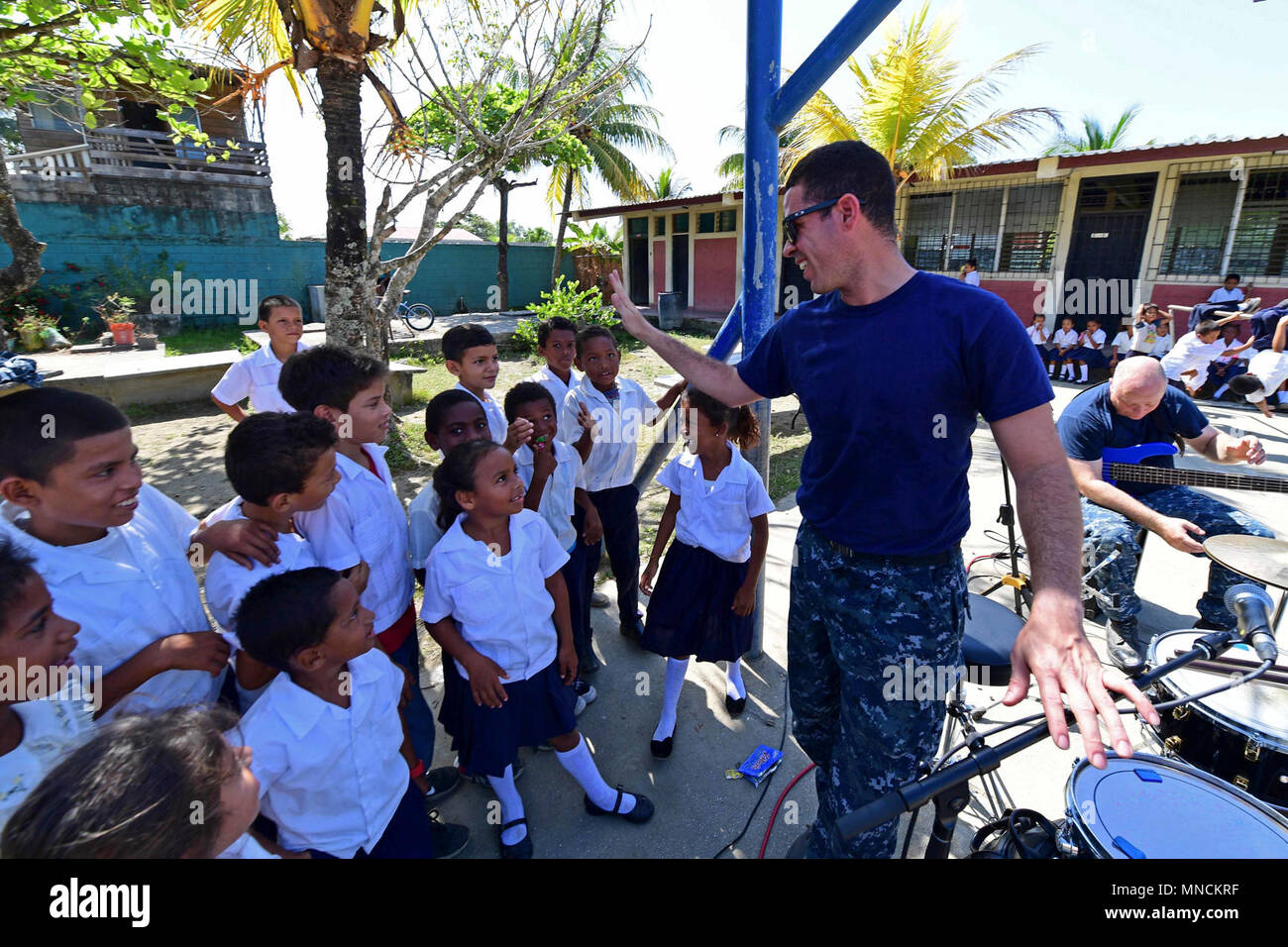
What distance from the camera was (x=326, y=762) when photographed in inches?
59.3

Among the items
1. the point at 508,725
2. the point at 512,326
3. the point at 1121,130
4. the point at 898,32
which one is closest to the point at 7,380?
the point at 508,725

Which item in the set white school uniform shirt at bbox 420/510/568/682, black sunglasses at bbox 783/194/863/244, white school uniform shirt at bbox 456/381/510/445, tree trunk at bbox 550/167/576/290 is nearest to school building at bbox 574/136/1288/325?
tree trunk at bbox 550/167/576/290

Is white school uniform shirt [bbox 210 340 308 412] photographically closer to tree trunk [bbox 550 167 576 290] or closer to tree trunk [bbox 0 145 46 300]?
tree trunk [bbox 0 145 46 300]

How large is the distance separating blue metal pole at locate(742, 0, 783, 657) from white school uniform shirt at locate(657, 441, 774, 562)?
535mm

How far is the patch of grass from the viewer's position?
11969 millimetres

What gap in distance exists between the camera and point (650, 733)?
264 centimetres

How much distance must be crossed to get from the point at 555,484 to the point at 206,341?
14349mm

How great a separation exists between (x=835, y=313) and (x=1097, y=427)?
96.5 inches

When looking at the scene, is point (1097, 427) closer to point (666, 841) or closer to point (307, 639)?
point (666, 841)

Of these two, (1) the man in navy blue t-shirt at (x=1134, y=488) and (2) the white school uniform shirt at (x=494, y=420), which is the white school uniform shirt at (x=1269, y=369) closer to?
(1) the man in navy blue t-shirt at (x=1134, y=488)

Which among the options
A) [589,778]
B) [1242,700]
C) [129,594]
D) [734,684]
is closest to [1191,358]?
[1242,700]

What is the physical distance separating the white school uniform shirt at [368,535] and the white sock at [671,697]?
1101 mm

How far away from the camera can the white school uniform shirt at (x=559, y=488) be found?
2627 millimetres
